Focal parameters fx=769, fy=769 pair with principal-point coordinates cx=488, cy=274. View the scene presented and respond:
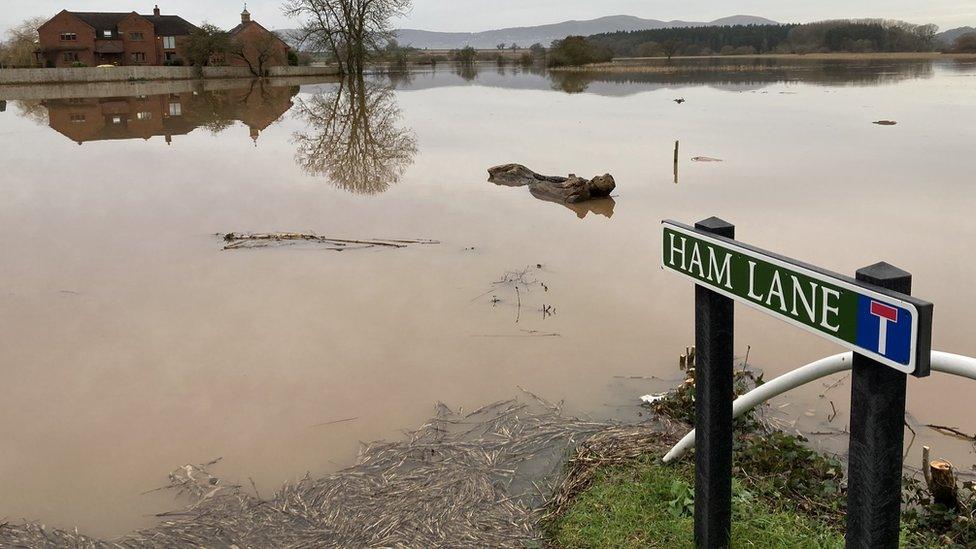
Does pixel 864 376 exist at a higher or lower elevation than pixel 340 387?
higher

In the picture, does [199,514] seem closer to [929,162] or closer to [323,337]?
[323,337]

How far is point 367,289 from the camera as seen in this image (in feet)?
30.6

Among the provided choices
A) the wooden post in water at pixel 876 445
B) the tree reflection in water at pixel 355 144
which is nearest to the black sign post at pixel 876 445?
the wooden post in water at pixel 876 445

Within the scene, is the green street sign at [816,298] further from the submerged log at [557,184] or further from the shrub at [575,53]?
the shrub at [575,53]

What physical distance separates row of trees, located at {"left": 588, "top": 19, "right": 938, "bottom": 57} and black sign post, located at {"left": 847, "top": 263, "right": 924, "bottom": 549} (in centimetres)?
11641

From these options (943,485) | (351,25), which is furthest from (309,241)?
(351,25)

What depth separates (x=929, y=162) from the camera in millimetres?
18797

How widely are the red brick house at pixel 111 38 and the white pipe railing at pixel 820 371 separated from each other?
76.6m

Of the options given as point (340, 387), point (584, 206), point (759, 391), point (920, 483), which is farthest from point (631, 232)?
point (759, 391)

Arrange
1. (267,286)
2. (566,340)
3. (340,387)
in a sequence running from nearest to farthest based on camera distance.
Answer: (340,387) < (566,340) < (267,286)

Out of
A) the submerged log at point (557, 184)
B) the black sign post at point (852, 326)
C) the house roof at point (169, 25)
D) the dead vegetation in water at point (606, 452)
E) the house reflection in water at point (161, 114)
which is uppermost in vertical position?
A: the house roof at point (169, 25)

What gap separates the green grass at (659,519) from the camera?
152 inches

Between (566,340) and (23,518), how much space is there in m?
4.63

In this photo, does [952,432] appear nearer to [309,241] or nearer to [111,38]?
[309,241]
